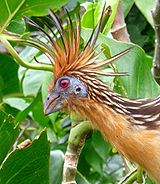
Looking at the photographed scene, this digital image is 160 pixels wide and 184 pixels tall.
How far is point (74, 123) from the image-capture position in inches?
68.6

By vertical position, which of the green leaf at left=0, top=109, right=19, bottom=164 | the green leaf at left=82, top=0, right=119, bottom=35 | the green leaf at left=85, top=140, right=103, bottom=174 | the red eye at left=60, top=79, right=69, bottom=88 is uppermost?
the green leaf at left=82, top=0, right=119, bottom=35

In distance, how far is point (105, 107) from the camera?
160 centimetres

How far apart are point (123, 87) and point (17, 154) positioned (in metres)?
0.63

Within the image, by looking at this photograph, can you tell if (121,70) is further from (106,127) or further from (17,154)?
(17,154)

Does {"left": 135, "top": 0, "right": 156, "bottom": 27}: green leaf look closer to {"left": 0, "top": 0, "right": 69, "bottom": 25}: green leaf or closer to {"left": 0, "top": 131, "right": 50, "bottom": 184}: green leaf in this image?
{"left": 0, "top": 0, "right": 69, "bottom": 25}: green leaf

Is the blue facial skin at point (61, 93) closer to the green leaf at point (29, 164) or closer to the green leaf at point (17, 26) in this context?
the green leaf at point (29, 164)

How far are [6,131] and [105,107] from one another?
43 cm

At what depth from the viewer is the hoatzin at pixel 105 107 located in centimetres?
157

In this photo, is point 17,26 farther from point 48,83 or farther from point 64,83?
point 64,83

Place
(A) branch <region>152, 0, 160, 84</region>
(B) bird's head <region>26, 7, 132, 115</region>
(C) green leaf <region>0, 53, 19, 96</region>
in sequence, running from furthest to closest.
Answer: (C) green leaf <region>0, 53, 19, 96</region>, (A) branch <region>152, 0, 160, 84</region>, (B) bird's head <region>26, 7, 132, 115</region>

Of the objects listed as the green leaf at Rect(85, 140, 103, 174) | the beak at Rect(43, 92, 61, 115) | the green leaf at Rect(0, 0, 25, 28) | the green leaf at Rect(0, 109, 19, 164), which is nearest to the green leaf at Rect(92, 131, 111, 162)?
the green leaf at Rect(85, 140, 103, 174)

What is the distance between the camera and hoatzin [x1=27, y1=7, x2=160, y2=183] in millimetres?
1570

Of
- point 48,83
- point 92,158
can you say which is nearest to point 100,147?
point 92,158

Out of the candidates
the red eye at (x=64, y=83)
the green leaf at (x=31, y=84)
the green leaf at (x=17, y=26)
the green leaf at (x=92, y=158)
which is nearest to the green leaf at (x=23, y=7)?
the green leaf at (x=17, y=26)
